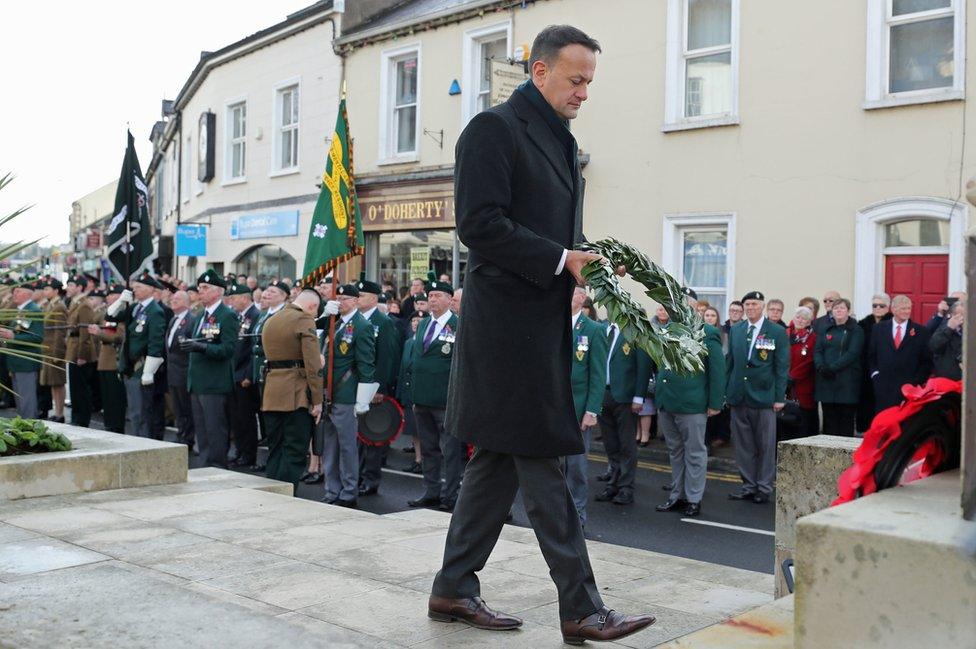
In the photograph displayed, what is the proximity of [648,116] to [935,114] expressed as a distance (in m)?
4.38

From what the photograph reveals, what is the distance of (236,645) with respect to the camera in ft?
11.7

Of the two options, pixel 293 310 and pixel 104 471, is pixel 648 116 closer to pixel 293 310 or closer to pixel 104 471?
pixel 293 310

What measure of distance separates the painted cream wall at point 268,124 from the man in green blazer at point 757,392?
13.7 metres

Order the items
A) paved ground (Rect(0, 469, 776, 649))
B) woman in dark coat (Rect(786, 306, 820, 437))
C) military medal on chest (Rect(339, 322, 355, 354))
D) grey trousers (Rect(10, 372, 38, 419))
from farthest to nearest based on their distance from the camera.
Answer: grey trousers (Rect(10, 372, 38, 419)) < woman in dark coat (Rect(786, 306, 820, 437)) < military medal on chest (Rect(339, 322, 355, 354)) < paved ground (Rect(0, 469, 776, 649))

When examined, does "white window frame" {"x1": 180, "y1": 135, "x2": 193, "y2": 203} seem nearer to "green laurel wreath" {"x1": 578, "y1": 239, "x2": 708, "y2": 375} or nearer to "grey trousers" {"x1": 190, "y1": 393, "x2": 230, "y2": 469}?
"grey trousers" {"x1": 190, "y1": 393, "x2": 230, "y2": 469}

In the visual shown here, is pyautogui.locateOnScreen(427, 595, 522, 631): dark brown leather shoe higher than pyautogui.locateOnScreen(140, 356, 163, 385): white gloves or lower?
lower

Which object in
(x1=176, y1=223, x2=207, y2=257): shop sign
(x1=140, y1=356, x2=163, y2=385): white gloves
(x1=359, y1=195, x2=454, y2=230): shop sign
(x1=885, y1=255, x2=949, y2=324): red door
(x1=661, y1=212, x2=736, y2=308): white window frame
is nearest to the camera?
(x1=140, y1=356, x2=163, y2=385): white gloves

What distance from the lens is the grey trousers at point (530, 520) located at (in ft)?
12.3

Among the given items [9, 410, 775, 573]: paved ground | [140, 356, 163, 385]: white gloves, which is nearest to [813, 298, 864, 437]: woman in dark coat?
[9, 410, 775, 573]: paved ground

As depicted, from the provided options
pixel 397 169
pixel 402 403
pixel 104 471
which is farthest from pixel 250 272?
pixel 104 471

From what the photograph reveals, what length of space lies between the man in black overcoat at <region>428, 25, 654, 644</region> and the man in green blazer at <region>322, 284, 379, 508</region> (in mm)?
5704

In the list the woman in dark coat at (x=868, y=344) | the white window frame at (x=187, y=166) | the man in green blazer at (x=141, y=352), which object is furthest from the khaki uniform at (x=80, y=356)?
the white window frame at (x=187, y=166)

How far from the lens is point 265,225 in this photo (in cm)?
2489

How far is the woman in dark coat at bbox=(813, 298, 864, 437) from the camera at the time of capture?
11750mm
